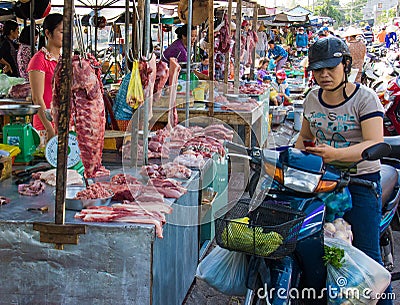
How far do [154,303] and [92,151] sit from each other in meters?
1.02

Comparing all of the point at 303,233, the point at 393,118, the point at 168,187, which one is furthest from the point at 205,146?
the point at 393,118

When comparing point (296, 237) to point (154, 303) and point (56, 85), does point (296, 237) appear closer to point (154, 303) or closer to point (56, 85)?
point (154, 303)

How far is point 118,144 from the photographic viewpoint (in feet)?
14.1

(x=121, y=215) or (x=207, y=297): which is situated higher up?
(x=121, y=215)

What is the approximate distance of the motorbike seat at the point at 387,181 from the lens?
3.98m

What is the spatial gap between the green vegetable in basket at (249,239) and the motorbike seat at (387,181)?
5.75ft

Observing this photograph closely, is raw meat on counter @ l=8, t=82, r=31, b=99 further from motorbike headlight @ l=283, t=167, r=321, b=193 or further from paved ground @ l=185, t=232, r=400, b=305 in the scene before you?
motorbike headlight @ l=283, t=167, r=321, b=193

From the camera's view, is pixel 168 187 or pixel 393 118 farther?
pixel 393 118

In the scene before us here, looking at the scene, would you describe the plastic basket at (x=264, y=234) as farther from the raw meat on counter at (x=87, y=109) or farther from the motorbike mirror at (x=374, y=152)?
the raw meat on counter at (x=87, y=109)

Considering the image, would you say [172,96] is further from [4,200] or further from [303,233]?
[303,233]

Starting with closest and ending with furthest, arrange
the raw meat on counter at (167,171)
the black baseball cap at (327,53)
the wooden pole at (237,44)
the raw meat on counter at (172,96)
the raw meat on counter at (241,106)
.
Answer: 1. the black baseball cap at (327,53)
2. the raw meat on counter at (167,171)
3. the raw meat on counter at (172,96)
4. the raw meat on counter at (241,106)
5. the wooden pole at (237,44)

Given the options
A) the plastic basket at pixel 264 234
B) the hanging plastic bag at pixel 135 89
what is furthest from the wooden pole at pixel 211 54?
the plastic basket at pixel 264 234

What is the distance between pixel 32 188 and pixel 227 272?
1302 millimetres

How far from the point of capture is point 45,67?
4.40 metres
